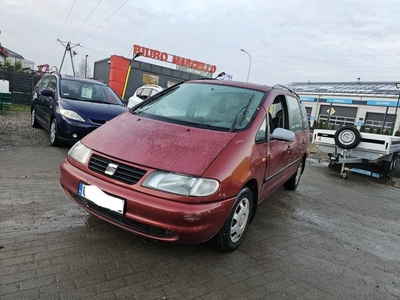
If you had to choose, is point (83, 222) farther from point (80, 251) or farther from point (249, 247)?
point (249, 247)

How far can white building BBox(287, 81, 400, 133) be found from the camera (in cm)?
2811

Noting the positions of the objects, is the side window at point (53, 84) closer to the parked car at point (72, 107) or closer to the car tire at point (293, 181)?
the parked car at point (72, 107)

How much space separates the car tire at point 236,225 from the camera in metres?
2.61

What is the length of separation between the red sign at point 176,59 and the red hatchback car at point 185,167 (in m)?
24.5

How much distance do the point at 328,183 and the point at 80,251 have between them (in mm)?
5804

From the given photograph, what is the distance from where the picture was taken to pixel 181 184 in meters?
2.28

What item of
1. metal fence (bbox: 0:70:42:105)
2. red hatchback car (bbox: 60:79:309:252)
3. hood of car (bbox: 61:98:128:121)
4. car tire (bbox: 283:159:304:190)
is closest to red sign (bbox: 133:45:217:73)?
metal fence (bbox: 0:70:42:105)

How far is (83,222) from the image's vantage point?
3.05 meters

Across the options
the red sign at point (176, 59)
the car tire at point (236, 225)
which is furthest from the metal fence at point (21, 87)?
the car tire at point (236, 225)

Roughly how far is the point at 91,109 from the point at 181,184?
446cm

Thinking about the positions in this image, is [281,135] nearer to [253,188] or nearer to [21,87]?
[253,188]

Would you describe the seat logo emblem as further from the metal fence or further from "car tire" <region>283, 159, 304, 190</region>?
the metal fence

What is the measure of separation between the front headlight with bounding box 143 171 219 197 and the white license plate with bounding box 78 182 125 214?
10.9 inches

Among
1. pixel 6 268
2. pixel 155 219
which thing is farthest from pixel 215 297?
pixel 6 268
